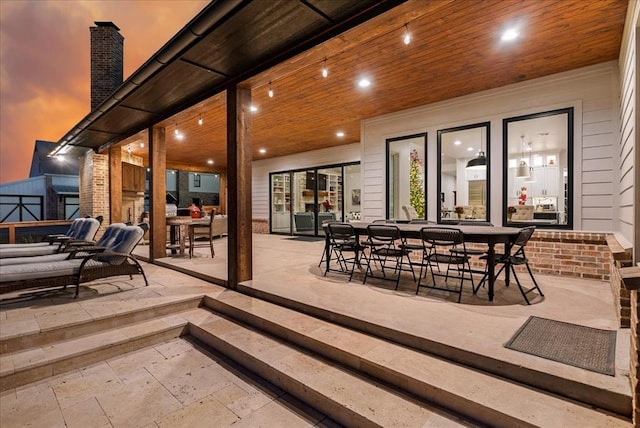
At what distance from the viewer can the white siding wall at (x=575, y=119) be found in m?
4.06

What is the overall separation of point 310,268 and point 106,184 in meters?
6.32

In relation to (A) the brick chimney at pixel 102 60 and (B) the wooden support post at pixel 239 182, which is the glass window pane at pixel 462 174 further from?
(A) the brick chimney at pixel 102 60

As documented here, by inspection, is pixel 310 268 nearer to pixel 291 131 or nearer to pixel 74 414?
pixel 74 414

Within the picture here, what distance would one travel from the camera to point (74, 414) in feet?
6.39

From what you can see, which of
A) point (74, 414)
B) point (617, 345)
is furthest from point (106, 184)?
point (617, 345)

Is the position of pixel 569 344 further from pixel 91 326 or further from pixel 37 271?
pixel 37 271

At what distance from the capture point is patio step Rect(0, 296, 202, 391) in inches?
91.7

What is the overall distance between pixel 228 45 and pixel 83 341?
3.21 metres

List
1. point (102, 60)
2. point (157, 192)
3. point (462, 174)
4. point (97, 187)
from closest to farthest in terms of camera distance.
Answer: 1. point (157, 192)
2. point (462, 174)
3. point (97, 187)
4. point (102, 60)

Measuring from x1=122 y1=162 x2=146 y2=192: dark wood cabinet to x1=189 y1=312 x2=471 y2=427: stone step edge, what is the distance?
24.4 feet

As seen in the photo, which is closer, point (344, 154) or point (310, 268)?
point (310, 268)

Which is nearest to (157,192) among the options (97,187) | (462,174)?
(97,187)

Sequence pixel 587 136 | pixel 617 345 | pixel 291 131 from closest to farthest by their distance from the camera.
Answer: pixel 617 345
pixel 587 136
pixel 291 131

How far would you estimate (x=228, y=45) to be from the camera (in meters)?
2.99
